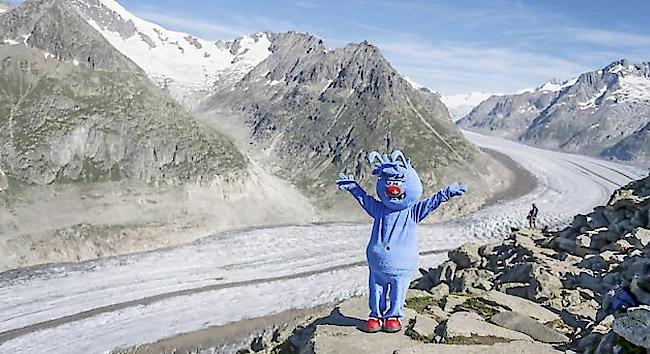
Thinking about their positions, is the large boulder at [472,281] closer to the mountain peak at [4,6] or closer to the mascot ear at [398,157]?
the mascot ear at [398,157]

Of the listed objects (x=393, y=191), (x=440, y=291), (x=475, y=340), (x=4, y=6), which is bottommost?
(x=440, y=291)

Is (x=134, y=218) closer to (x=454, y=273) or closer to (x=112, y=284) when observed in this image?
(x=112, y=284)

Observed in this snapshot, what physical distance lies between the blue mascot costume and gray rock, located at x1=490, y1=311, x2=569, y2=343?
2.36 meters

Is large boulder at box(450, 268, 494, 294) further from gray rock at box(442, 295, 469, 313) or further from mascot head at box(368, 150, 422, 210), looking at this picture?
mascot head at box(368, 150, 422, 210)

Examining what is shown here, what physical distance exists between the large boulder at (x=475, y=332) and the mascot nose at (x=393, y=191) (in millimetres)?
3010

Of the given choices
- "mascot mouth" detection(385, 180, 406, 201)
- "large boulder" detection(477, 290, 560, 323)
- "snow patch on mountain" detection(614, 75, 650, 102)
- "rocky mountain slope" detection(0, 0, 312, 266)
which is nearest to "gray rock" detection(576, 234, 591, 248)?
"large boulder" detection(477, 290, 560, 323)

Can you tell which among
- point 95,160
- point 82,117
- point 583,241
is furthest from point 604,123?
point 583,241

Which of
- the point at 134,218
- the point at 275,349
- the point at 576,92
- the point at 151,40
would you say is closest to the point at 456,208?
the point at 134,218

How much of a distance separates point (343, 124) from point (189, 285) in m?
39.5

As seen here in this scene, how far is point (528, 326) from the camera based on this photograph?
14.5m

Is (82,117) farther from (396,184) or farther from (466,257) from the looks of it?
(396,184)

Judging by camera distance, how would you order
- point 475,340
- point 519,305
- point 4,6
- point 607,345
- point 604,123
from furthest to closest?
1. point 604,123
2. point 4,6
3. point 519,305
4. point 475,340
5. point 607,345

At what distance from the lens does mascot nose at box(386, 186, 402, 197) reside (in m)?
14.4

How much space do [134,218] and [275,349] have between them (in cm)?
3286
